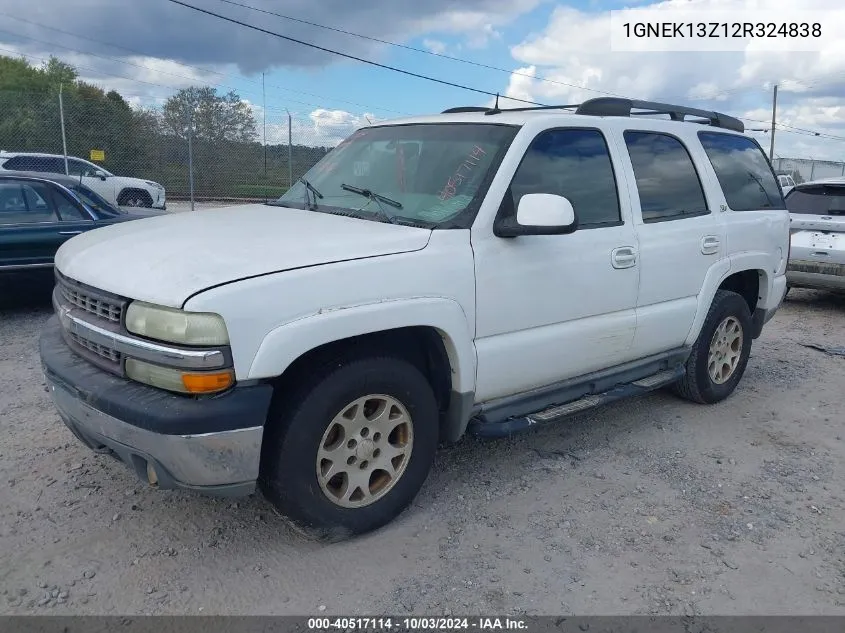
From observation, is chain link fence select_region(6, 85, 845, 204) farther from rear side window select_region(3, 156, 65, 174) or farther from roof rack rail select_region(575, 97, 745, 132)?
roof rack rail select_region(575, 97, 745, 132)

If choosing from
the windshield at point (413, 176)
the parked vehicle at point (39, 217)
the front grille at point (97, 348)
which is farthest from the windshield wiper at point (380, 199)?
the parked vehicle at point (39, 217)

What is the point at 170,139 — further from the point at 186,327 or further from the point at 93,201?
the point at 186,327

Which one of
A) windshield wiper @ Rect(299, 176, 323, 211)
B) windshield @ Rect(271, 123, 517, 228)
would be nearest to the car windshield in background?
windshield @ Rect(271, 123, 517, 228)

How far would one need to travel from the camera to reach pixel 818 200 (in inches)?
338

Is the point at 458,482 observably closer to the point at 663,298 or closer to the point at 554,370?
the point at 554,370

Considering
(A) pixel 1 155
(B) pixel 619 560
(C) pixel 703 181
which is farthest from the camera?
(A) pixel 1 155

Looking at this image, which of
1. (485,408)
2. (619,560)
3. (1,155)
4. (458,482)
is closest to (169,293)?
(485,408)

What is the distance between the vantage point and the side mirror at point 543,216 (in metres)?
3.25

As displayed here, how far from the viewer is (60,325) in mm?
3361

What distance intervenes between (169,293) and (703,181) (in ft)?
12.0

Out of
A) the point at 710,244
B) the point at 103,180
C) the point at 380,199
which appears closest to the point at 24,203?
the point at 380,199

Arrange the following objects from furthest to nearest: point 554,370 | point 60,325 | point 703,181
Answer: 1. point 703,181
2. point 554,370
3. point 60,325

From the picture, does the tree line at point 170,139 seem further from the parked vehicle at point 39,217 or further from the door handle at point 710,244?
the door handle at point 710,244

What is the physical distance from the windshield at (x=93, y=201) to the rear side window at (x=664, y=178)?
5.51 meters
